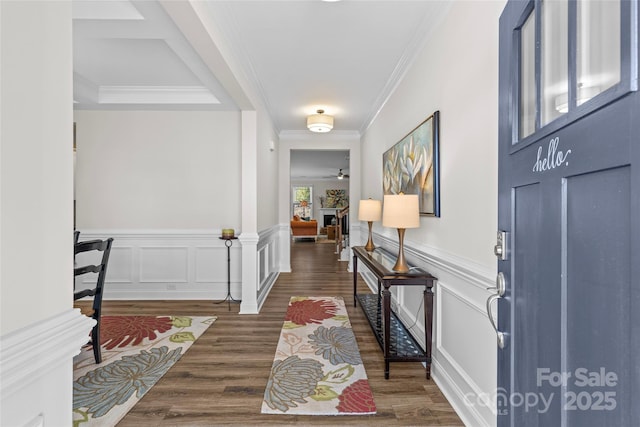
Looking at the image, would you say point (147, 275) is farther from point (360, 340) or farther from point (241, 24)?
point (241, 24)

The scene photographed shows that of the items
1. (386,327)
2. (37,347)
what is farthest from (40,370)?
(386,327)

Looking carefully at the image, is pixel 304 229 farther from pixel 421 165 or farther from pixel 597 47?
pixel 597 47

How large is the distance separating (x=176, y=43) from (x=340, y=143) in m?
3.76

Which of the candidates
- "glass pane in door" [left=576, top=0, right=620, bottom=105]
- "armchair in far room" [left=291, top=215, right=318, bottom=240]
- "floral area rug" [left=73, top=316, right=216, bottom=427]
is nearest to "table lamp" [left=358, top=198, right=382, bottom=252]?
"floral area rug" [left=73, top=316, right=216, bottom=427]

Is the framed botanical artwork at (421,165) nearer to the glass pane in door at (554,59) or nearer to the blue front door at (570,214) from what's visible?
the blue front door at (570,214)

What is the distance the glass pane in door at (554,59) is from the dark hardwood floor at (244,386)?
176cm

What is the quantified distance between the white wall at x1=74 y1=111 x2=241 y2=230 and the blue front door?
12.2 feet

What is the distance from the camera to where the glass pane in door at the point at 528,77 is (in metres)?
0.90

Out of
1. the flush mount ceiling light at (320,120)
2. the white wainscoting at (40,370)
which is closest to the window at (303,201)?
the flush mount ceiling light at (320,120)

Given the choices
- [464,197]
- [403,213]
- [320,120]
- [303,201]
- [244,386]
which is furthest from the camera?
[303,201]

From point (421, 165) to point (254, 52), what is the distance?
175cm

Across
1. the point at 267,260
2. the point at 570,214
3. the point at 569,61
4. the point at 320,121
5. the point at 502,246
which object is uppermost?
the point at 320,121

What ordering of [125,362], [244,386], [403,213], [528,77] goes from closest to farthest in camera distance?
[528,77], [244,386], [403,213], [125,362]

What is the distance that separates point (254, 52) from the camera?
2.83 m
